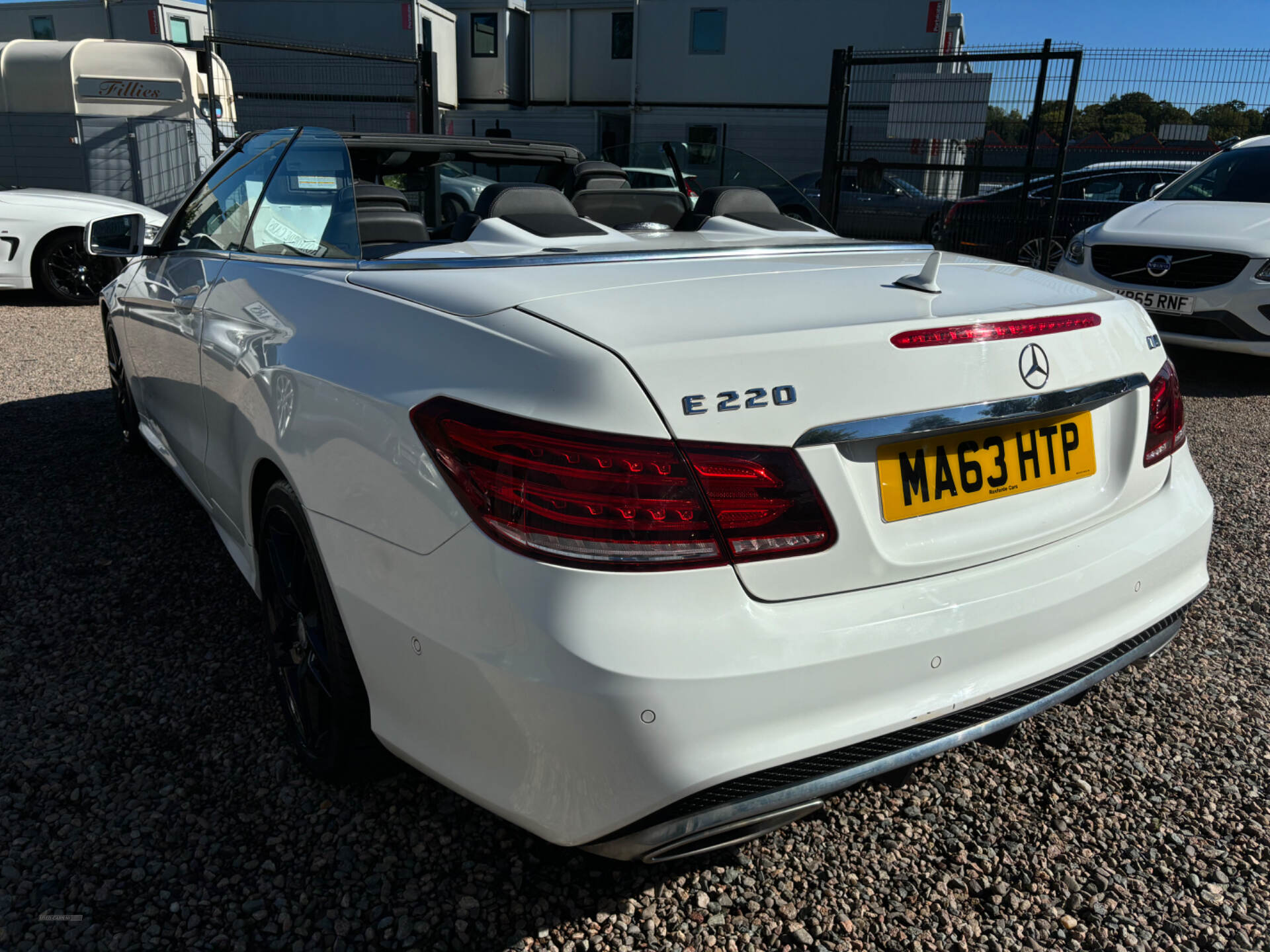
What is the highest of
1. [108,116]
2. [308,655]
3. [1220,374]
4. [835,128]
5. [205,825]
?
[835,128]

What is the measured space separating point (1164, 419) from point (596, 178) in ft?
7.20

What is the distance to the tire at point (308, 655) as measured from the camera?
1.91m

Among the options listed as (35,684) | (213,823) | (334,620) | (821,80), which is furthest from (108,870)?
(821,80)

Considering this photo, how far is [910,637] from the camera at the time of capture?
1549 mm

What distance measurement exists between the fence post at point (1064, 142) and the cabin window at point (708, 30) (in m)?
16.3

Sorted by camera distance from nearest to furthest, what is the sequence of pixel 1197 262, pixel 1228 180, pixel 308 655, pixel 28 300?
pixel 308 655 < pixel 1197 262 < pixel 1228 180 < pixel 28 300

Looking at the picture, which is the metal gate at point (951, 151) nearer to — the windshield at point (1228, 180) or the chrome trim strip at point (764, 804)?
the windshield at point (1228, 180)

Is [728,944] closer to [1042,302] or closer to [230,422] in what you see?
[1042,302]

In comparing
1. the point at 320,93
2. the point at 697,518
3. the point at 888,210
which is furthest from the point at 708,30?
the point at 697,518

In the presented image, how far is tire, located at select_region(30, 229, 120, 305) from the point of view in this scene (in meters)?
9.08

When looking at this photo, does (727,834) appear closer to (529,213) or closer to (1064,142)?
(529,213)

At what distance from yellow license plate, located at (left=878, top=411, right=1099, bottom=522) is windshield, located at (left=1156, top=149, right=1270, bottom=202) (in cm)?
678

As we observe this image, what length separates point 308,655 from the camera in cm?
213

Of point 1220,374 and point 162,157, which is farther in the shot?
point 162,157
